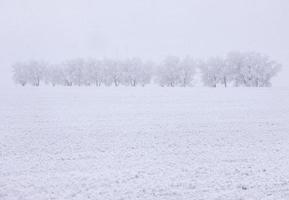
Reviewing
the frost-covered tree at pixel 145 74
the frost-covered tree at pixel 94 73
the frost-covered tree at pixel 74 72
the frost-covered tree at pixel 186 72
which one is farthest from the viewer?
the frost-covered tree at pixel 74 72

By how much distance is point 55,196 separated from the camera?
31.5ft

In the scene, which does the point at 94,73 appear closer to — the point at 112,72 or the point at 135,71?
the point at 112,72

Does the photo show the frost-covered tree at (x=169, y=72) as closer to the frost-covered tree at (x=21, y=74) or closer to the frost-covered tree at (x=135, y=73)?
the frost-covered tree at (x=135, y=73)

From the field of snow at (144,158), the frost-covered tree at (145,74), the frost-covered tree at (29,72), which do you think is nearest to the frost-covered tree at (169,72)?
the frost-covered tree at (145,74)

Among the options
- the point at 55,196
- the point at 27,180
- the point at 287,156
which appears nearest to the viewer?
the point at 55,196

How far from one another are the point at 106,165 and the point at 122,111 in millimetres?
18461

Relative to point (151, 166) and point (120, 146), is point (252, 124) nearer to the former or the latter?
point (120, 146)

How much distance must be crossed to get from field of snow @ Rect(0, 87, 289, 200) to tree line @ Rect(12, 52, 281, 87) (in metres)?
82.4

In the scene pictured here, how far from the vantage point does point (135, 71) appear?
4715 inches

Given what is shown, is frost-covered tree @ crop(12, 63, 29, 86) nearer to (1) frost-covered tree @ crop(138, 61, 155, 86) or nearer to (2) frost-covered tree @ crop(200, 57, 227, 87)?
(1) frost-covered tree @ crop(138, 61, 155, 86)

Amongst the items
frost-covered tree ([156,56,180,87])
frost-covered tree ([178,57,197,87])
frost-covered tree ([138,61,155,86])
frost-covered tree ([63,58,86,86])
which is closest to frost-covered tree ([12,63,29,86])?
frost-covered tree ([63,58,86,86])

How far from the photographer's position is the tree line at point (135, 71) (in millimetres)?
107375

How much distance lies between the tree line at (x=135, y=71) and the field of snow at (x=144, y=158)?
8242cm

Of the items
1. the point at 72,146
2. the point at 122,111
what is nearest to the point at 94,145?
the point at 72,146
